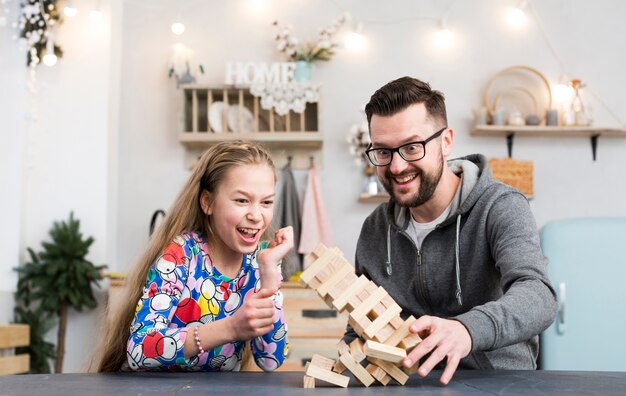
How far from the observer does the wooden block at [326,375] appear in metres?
1.37

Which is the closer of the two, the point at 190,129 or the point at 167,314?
the point at 167,314

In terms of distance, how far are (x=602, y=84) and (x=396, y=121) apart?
3423 mm

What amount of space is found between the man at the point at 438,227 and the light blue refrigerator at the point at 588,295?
2.00 ft

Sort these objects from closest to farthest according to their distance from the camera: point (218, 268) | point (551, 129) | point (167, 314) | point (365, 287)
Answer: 1. point (365, 287)
2. point (167, 314)
3. point (218, 268)
4. point (551, 129)

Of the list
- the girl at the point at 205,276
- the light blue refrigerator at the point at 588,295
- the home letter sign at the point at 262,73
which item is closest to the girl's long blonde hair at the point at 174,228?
the girl at the point at 205,276

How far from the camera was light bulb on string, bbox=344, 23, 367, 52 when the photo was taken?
16.2ft

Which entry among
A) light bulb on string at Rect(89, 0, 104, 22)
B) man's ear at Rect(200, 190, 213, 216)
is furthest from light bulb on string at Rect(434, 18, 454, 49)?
man's ear at Rect(200, 190, 213, 216)

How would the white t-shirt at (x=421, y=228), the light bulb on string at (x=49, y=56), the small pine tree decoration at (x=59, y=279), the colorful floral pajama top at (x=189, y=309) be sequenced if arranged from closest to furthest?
the colorful floral pajama top at (x=189, y=309), the white t-shirt at (x=421, y=228), the small pine tree decoration at (x=59, y=279), the light bulb on string at (x=49, y=56)

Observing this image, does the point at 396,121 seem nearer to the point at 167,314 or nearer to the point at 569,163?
the point at 167,314

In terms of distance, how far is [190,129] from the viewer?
15.8 feet

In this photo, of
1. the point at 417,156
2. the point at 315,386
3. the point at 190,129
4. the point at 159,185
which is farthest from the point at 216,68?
the point at 315,386

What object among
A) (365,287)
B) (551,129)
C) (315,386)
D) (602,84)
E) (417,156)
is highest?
(602,84)

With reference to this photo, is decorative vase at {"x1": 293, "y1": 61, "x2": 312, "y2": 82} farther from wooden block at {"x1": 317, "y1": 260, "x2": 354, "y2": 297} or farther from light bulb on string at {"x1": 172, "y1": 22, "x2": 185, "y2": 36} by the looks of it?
wooden block at {"x1": 317, "y1": 260, "x2": 354, "y2": 297}

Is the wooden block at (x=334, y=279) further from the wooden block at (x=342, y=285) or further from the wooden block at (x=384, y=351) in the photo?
the wooden block at (x=384, y=351)
